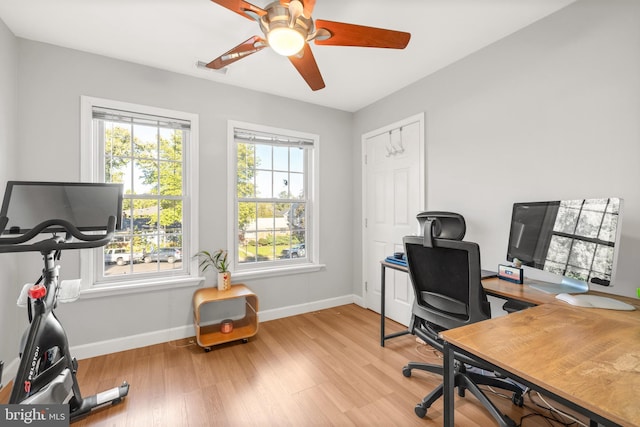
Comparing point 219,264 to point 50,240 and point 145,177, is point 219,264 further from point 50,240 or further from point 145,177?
point 50,240

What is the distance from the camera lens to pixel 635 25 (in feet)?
5.04

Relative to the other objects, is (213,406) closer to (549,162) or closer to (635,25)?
(549,162)

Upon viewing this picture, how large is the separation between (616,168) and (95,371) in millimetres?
3864

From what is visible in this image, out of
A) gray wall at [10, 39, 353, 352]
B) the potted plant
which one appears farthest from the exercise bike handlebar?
the potted plant

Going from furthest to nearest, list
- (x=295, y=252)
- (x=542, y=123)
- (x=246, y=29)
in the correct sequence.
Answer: (x=295, y=252) < (x=246, y=29) < (x=542, y=123)

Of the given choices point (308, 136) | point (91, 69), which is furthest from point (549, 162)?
point (91, 69)

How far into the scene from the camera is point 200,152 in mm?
2762

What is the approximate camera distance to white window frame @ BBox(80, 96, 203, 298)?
2291 mm

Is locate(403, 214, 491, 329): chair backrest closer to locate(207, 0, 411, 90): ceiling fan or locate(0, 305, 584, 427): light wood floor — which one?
locate(0, 305, 584, 427): light wood floor

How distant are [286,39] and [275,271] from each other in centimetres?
235

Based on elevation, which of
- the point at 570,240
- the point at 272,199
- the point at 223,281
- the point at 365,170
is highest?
the point at 365,170

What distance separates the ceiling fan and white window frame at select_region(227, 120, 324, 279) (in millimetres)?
1371

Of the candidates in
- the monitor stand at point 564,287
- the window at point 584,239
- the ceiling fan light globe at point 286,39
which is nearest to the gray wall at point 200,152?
the ceiling fan light globe at point 286,39

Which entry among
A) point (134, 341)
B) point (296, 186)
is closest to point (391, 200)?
point (296, 186)
